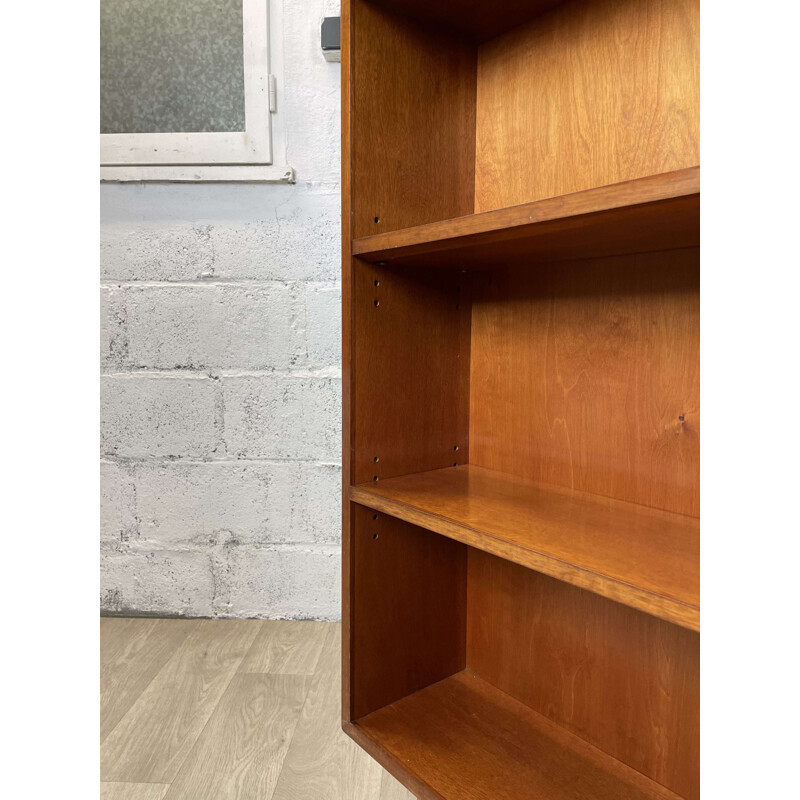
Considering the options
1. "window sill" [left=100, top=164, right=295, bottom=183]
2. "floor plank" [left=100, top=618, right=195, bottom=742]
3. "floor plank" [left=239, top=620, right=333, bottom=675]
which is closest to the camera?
"floor plank" [left=100, top=618, right=195, bottom=742]

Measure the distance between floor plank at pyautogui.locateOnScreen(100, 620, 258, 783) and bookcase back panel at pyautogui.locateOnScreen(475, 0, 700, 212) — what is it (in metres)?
1.10

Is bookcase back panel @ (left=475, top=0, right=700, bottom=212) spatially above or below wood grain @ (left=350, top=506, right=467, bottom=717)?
above

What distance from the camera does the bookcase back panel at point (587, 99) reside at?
733mm

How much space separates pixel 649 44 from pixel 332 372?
1.05 m

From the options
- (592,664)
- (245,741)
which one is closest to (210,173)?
(245,741)

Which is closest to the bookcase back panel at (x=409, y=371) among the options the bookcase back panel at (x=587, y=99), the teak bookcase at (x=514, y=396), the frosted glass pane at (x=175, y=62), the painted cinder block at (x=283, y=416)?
the teak bookcase at (x=514, y=396)

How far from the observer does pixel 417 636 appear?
3.16 feet

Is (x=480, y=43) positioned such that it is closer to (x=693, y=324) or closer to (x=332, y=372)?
(x=693, y=324)

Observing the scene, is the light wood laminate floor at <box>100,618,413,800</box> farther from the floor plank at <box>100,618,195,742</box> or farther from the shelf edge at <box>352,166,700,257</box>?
the shelf edge at <box>352,166,700,257</box>

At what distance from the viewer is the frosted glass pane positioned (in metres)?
1.54

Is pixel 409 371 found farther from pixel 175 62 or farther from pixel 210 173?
pixel 175 62

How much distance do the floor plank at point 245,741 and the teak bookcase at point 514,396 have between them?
375mm

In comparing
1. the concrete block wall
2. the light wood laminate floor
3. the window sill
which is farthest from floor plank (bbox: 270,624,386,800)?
the window sill

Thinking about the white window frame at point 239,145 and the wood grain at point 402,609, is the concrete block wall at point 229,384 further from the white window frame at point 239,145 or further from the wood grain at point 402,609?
the wood grain at point 402,609
